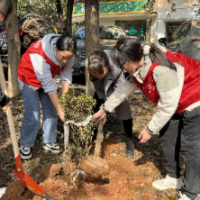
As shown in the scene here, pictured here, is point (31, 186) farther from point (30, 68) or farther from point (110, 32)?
point (110, 32)

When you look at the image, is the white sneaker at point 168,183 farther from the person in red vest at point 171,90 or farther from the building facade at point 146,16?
the building facade at point 146,16

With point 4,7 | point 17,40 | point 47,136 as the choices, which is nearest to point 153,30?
point 17,40

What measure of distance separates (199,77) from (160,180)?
1.24m

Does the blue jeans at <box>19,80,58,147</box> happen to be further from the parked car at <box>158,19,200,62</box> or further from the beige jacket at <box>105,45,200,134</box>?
the parked car at <box>158,19,200,62</box>

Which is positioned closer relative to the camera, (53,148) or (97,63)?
(97,63)

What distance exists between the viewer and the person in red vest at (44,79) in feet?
8.82

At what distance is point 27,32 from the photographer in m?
7.60

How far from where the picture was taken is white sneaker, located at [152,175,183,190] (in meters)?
2.67

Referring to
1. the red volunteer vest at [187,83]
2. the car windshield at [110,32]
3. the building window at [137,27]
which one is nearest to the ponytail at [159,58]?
the red volunteer vest at [187,83]

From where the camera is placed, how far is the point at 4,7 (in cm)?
178

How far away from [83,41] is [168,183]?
5754mm

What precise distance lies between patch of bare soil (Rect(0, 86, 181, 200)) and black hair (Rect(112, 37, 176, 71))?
1171 mm

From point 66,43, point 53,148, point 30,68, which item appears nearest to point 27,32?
point 30,68

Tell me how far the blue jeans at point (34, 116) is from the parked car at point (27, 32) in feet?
15.3
